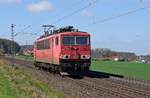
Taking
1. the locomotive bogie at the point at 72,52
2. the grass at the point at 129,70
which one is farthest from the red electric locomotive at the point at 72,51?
the grass at the point at 129,70

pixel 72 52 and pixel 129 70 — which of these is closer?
pixel 72 52

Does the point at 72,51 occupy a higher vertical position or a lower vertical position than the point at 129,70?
higher

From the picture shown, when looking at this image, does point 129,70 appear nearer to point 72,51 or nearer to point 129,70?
point 129,70

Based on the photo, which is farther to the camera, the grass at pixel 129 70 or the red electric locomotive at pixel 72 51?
the grass at pixel 129 70

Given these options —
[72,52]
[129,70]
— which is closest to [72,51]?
[72,52]

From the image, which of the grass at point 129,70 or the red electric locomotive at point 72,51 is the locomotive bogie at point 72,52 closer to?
the red electric locomotive at point 72,51

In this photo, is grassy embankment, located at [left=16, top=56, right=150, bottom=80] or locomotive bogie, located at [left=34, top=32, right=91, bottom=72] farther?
grassy embankment, located at [left=16, top=56, right=150, bottom=80]

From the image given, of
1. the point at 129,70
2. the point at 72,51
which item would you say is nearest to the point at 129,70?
the point at 129,70

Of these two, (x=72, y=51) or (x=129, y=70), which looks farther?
(x=129, y=70)

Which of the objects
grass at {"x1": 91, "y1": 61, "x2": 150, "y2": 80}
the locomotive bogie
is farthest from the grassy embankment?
the locomotive bogie

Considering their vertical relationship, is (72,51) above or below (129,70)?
above

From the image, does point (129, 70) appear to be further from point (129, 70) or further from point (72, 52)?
point (72, 52)

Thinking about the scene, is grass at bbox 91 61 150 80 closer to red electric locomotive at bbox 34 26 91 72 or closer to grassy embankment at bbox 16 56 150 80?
grassy embankment at bbox 16 56 150 80

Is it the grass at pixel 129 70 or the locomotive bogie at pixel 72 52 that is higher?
the locomotive bogie at pixel 72 52
